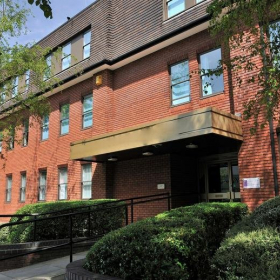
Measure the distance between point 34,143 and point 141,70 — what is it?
797 centimetres

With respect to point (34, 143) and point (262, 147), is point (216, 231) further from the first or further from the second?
point (34, 143)

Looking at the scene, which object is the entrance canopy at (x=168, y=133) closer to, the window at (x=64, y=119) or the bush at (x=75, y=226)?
the bush at (x=75, y=226)

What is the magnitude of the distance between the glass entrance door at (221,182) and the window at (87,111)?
569 cm

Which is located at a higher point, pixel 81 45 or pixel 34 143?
pixel 81 45

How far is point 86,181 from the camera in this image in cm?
1418

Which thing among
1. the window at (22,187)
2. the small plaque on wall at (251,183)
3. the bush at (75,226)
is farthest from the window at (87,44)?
the small plaque on wall at (251,183)

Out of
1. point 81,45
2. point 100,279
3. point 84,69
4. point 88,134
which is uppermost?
point 81,45

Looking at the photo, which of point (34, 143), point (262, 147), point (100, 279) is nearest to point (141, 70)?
point (262, 147)

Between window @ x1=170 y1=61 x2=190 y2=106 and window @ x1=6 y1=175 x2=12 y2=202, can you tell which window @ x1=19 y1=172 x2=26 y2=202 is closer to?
window @ x1=6 y1=175 x2=12 y2=202

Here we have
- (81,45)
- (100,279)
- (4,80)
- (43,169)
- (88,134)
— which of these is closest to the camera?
(100,279)

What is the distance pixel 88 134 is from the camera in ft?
47.1

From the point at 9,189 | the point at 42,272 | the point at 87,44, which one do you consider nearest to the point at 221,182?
the point at 42,272

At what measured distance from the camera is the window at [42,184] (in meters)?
16.7

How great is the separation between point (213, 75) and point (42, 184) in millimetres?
10448
